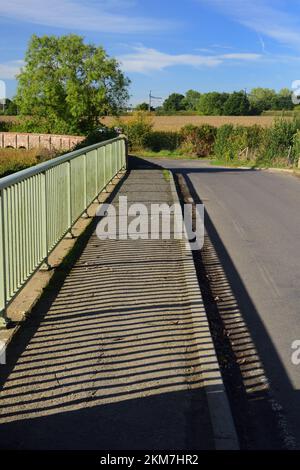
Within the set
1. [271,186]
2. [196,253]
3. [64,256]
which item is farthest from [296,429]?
[271,186]

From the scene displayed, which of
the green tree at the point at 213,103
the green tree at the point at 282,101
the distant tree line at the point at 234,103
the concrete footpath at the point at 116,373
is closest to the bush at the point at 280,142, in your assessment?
the concrete footpath at the point at 116,373

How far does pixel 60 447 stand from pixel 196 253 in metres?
6.13

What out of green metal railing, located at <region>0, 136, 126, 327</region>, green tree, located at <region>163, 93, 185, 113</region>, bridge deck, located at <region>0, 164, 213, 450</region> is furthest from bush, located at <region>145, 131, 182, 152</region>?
green tree, located at <region>163, 93, 185, 113</region>

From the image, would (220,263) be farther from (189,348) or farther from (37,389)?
(37,389)

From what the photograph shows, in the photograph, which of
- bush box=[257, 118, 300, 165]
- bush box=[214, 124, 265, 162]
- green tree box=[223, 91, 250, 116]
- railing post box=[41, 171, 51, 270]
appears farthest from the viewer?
green tree box=[223, 91, 250, 116]

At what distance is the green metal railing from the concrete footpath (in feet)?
1.45

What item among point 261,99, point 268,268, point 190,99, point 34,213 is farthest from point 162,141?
point 190,99

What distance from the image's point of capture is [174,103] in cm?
14688

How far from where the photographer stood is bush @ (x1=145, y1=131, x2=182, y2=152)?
169ft

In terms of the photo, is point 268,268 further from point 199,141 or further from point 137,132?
point 137,132

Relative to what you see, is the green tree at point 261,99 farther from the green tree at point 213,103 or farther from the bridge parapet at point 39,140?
the bridge parapet at point 39,140

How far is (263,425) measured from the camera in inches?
157

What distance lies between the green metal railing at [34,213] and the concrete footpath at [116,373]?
0.44 metres

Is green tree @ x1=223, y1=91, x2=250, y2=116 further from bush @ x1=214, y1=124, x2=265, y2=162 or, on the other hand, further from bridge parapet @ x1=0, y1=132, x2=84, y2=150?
bush @ x1=214, y1=124, x2=265, y2=162
